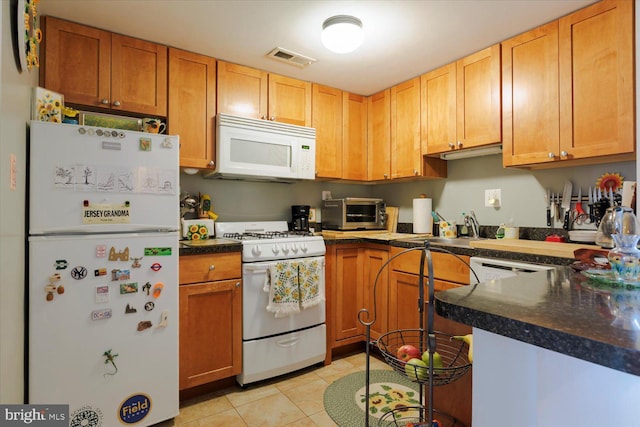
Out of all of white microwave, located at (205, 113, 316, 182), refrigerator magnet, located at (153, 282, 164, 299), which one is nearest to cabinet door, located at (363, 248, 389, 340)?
white microwave, located at (205, 113, 316, 182)

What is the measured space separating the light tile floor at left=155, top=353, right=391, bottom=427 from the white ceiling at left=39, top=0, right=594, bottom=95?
7.32 feet

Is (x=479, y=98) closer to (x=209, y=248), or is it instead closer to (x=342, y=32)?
(x=342, y=32)

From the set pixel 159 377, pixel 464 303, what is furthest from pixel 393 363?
pixel 159 377

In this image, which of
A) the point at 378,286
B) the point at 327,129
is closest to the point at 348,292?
the point at 378,286

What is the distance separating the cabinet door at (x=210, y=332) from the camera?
200 cm

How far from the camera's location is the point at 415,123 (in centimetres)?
276

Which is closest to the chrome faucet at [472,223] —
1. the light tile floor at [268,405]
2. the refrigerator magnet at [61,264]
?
the light tile floor at [268,405]

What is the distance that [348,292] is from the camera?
2674 millimetres

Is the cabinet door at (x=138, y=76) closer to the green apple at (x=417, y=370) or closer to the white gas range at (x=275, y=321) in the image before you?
the white gas range at (x=275, y=321)

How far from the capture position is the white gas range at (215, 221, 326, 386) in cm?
218

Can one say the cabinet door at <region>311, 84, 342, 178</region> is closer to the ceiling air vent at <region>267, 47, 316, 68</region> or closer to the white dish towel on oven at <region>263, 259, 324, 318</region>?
the ceiling air vent at <region>267, 47, 316, 68</region>

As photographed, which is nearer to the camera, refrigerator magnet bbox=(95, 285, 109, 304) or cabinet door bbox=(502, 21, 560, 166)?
refrigerator magnet bbox=(95, 285, 109, 304)

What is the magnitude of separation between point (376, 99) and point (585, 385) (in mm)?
2863

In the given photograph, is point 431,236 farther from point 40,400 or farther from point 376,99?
point 40,400
